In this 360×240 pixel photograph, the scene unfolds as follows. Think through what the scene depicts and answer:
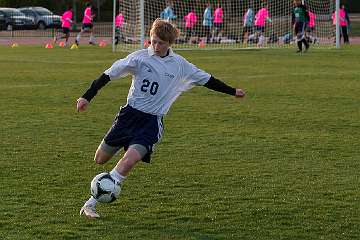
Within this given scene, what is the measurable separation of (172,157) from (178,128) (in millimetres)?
2512

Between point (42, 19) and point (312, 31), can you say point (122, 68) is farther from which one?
point (42, 19)

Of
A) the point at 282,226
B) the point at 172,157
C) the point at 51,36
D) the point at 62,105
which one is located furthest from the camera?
the point at 51,36

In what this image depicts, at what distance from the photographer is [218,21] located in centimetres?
3738

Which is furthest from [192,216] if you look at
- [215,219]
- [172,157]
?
[172,157]

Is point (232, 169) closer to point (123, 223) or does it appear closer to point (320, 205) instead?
point (320, 205)

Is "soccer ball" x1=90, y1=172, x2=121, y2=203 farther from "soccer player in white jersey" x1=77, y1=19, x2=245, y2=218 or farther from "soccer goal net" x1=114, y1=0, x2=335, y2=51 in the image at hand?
"soccer goal net" x1=114, y1=0, x2=335, y2=51

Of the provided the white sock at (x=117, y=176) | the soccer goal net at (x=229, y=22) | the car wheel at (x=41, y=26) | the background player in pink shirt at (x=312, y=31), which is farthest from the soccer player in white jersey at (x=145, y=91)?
the car wheel at (x=41, y=26)

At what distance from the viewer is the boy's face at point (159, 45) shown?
24.3 feet

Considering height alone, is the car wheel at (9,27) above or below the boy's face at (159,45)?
below

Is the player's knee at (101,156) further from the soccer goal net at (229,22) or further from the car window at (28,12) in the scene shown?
the car window at (28,12)

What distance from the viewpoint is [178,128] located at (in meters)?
12.8

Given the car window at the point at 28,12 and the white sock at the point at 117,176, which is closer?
the white sock at the point at 117,176

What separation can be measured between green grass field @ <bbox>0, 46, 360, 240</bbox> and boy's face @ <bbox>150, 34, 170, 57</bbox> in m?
1.30

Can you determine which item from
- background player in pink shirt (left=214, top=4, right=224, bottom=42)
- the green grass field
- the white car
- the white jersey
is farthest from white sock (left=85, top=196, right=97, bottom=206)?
the white car
